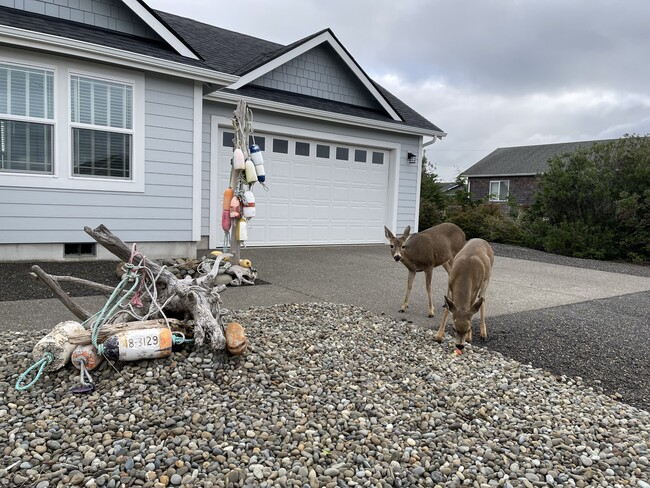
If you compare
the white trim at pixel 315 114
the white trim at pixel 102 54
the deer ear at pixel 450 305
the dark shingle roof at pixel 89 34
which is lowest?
the deer ear at pixel 450 305

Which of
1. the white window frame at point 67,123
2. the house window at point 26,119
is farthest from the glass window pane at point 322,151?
the house window at point 26,119

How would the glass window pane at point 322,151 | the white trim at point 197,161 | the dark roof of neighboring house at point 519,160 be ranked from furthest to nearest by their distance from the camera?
the dark roof of neighboring house at point 519,160
the glass window pane at point 322,151
the white trim at point 197,161

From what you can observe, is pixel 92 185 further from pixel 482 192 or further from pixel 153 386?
pixel 482 192

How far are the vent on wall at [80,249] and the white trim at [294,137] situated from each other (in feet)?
7.78

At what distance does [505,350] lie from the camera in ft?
14.5

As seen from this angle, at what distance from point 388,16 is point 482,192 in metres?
23.4

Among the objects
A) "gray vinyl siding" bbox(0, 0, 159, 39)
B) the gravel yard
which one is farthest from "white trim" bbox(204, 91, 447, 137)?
the gravel yard

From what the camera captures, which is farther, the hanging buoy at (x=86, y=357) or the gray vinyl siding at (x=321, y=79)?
the gray vinyl siding at (x=321, y=79)

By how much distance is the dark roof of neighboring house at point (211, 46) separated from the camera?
24.5 feet

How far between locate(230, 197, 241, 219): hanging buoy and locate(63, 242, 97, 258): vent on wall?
2.68 m

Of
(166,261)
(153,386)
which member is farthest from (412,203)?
(153,386)

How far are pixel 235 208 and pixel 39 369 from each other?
4.30 metres

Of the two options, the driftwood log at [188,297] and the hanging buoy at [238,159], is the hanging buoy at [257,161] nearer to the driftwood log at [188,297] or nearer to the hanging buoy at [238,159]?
the hanging buoy at [238,159]

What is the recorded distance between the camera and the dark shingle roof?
23.4 feet
